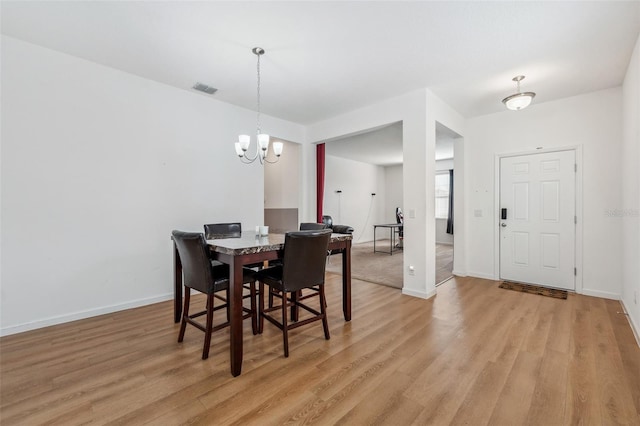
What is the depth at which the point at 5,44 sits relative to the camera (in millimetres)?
2553

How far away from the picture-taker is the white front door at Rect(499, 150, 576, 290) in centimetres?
386

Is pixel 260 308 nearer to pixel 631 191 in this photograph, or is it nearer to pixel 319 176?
pixel 319 176

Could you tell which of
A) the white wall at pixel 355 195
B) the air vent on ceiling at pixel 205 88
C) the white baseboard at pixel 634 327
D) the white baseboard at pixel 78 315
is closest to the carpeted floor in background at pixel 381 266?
the white wall at pixel 355 195

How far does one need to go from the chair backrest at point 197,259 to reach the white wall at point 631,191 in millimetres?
3723

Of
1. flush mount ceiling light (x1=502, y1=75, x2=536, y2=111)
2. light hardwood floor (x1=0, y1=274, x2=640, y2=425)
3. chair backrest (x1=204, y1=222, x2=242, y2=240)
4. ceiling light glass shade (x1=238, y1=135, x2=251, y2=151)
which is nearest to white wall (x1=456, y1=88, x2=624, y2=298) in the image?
light hardwood floor (x1=0, y1=274, x2=640, y2=425)

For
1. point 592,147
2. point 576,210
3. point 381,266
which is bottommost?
point 381,266

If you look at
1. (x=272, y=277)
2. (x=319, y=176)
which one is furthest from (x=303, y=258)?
(x=319, y=176)

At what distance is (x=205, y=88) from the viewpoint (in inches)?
142

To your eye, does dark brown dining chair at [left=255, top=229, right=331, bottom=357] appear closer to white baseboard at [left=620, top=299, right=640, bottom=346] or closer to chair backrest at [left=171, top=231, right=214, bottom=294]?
chair backrest at [left=171, top=231, right=214, bottom=294]

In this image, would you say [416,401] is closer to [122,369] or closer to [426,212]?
[122,369]

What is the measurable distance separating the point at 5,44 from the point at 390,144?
6.09m

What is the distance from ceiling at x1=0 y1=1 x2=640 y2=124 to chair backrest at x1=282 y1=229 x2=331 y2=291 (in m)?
1.79

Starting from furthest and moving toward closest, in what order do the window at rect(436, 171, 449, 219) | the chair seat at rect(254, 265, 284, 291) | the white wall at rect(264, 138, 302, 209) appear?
the window at rect(436, 171, 449, 219)
the white wall at rect(264, 138, 302, 209)
the chair seat at rect(254, 265, 284, 291)

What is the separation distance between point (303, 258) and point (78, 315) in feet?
8.43
